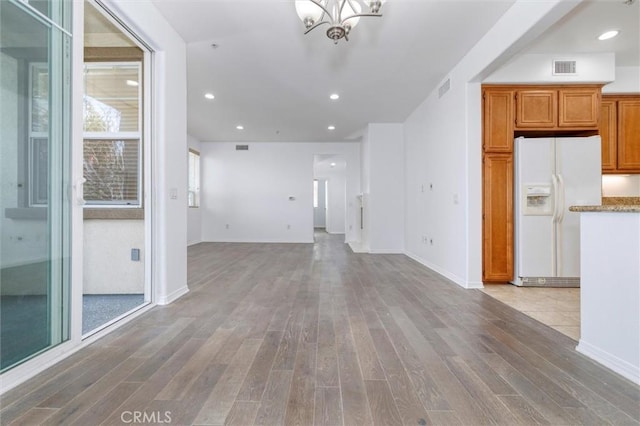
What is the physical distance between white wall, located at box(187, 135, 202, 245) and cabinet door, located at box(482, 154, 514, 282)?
635 centimetres

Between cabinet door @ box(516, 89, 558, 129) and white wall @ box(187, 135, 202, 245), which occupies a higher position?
cabinet door @ box(516, 89, 558, 129)

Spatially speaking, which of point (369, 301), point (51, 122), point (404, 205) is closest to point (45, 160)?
point (51, 122)

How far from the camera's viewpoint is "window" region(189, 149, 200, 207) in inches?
294

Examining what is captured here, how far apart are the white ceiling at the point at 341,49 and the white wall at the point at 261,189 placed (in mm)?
2486

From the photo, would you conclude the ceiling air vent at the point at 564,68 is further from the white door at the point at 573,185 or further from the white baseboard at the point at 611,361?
the white baseboard at the point at 611,361

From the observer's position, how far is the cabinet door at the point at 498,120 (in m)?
3.39

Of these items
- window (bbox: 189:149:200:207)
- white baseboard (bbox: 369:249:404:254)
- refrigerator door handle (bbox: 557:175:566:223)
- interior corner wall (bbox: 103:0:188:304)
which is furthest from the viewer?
window (bbox: 189:149:200:207)

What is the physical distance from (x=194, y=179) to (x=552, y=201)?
7.51m

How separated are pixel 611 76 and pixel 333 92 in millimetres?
3386

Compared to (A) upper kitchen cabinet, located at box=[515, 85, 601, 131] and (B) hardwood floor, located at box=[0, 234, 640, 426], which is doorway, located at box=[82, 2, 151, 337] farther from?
(A) upper kitchen cabinet, located at box=[515, 85, 601, 131]

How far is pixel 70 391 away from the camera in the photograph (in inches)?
55.2

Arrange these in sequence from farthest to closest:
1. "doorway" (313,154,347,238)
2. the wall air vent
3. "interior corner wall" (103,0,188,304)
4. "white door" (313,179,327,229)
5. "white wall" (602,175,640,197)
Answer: "white door" (313,179,327,229) → "doorway" (313,154,347,238) → "white wall" (602,175,640,197) → the wall air vent → "interior corner wall" (103,0,188,304)

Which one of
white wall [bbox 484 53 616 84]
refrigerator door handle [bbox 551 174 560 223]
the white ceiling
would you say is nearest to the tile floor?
refrigerator door handle [bbox 551 174 560 223]

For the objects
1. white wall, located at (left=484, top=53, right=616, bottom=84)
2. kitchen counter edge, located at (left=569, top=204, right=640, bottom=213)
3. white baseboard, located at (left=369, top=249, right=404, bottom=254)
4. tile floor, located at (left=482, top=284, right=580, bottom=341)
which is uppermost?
white wall, located at (left=484, top=53, right=616, bottom=84)
